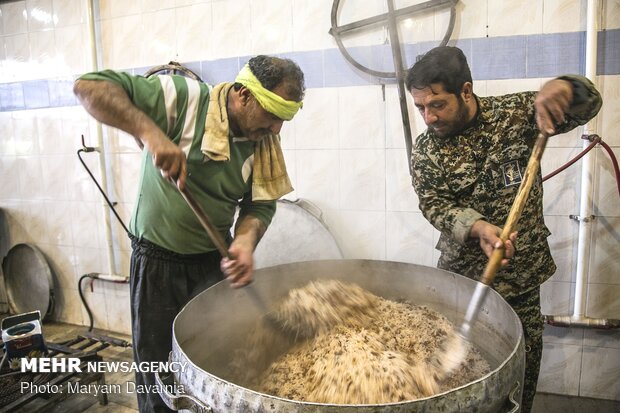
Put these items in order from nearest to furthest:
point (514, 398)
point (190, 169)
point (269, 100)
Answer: point (514, 398)
point (269, 100)
point (190, 169)

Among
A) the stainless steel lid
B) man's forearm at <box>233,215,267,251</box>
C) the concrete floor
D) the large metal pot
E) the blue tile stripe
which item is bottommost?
the concrete floor

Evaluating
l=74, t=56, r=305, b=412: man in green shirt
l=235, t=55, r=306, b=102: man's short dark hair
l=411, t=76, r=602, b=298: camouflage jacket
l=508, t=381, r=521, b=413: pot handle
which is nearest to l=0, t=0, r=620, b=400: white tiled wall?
l=411, t=76, r=602, b=298: camouflage jacket

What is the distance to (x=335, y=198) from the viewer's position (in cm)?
271

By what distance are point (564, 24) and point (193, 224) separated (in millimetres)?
2069

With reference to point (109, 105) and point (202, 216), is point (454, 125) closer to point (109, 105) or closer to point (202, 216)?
point (202, 216)

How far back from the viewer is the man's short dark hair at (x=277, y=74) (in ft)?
5.08

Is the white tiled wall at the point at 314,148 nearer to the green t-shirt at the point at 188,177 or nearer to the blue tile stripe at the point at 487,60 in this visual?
the blue tile stripe at the point at 487,60

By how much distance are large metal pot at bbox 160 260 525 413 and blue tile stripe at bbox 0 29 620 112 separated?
4.14ft

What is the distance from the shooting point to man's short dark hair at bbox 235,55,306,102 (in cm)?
155

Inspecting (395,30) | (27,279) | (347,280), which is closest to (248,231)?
(347,280)

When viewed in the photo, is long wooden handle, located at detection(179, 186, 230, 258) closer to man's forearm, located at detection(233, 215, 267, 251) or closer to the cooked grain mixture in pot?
man's forearm, located at detection(233, 215, 267, 251)

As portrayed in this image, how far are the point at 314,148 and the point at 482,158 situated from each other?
46.9 inches

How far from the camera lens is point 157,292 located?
6.08ft

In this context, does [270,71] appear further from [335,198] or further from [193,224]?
[335,198]
